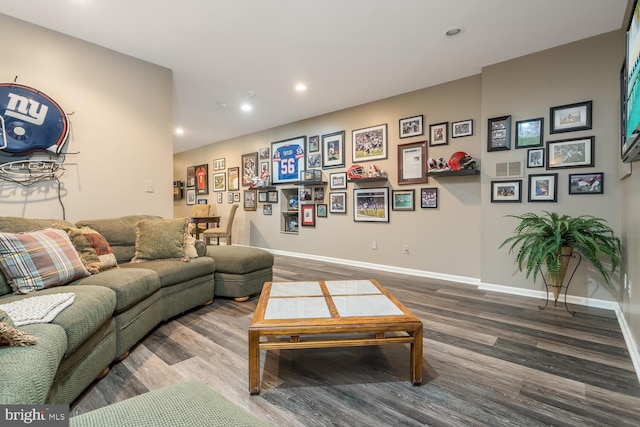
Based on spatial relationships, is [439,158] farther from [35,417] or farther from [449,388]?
[35,417]

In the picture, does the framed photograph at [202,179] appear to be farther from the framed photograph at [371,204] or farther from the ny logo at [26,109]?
the ny logo at [26,109]

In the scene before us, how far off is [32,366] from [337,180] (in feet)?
14.6

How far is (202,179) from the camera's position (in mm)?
7574

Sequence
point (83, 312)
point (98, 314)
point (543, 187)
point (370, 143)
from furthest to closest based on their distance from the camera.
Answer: point (370, 143)
point (543, 187)
point (98, 314)
point (83, 312)

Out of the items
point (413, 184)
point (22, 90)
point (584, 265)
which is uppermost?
point (22, 90)

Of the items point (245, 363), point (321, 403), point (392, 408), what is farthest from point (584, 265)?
point (245, 363)

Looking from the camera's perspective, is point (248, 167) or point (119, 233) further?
point (248, 167)

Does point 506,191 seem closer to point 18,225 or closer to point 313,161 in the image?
point 313,161

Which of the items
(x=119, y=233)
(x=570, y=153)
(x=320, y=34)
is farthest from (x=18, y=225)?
(x=570, y=153)

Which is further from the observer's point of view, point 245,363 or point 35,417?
point 245,363

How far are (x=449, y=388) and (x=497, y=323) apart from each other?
1.20 metres

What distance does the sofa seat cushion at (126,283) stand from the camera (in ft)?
6.24

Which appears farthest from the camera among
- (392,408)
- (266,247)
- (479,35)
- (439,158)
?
(266,247)

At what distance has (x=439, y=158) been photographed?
399cm
